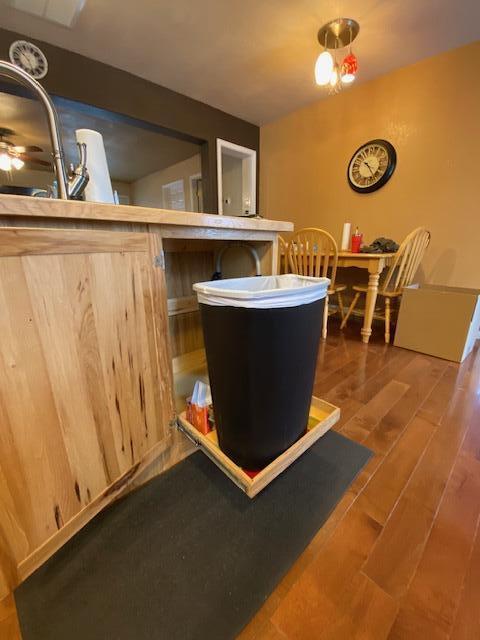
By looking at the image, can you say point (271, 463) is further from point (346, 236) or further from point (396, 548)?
point (346, 236)

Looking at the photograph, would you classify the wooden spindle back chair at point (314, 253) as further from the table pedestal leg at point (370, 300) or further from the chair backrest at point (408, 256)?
the chair backrest at point (408, 256)

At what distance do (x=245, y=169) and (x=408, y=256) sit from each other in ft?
8.32

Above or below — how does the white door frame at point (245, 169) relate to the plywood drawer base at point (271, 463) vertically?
above

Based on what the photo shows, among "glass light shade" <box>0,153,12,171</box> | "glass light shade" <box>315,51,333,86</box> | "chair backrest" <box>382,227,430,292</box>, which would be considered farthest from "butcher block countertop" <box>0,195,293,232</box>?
"glass light shade" <box>0,153,12,171</box>

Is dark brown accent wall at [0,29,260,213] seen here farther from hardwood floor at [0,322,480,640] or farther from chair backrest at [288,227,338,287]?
hardwood floor at [0,322,480,640]

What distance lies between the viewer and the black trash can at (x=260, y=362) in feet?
2.06

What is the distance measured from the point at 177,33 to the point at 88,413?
108 inches

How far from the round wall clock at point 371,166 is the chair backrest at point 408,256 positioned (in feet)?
2.36

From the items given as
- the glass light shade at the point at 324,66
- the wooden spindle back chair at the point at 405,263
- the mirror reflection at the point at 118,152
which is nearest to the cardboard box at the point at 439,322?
the wooden spindle back chair at the point at 405,263

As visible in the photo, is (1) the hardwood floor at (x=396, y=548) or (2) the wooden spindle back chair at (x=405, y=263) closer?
Answer: (1) the hardwood floor at (x=396, y=548)

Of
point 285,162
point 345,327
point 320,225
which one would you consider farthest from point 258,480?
point 285,162

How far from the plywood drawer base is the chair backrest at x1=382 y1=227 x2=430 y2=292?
1.46 meters

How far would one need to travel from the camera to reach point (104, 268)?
60 cm

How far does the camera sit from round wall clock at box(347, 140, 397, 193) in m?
2.39
